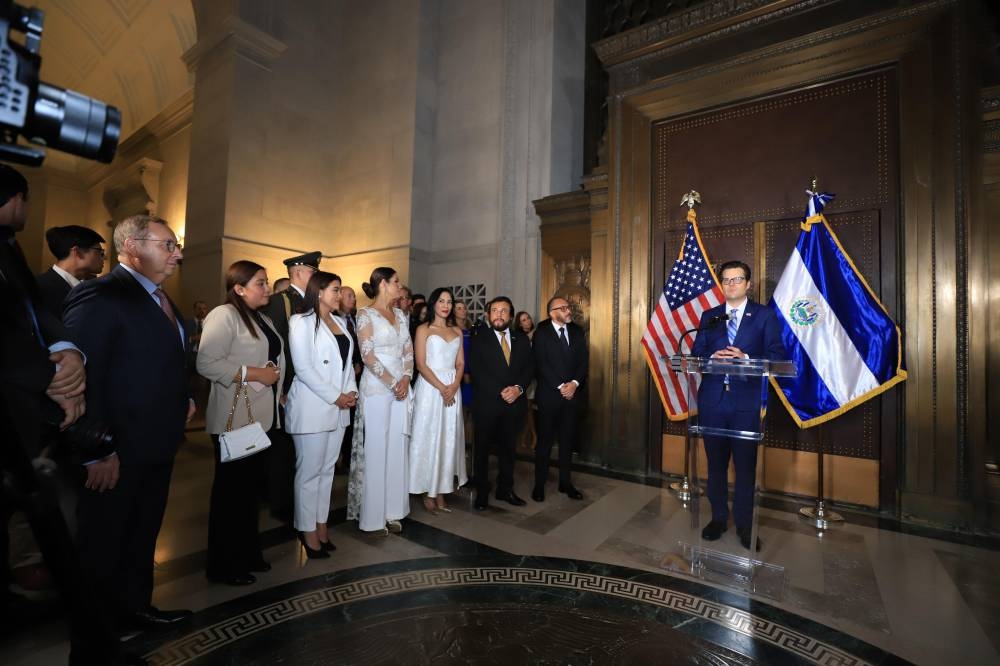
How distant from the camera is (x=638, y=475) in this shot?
445cm

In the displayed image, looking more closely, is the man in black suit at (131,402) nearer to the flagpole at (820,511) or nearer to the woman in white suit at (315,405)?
the woman in white suit at (315,405)

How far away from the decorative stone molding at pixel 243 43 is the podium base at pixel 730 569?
8.08 meters

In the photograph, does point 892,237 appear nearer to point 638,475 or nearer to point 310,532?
point 638,475

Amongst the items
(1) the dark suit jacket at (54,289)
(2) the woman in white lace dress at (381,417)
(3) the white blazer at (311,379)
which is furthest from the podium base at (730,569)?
(1) the dark suit jacket at (54,289)

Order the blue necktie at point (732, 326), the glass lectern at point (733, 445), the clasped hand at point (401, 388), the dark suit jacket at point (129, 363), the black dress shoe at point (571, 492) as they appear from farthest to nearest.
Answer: the black dress shoe at point (571, 492), the blue necktie at point (732, 326), the clasped hand at point (401, 388), the glass lectern at point (733, 445), the dark suit jacket at point (129, 363)

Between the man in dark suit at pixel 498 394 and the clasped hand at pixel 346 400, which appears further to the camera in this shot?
the man in dark suit at pixel 498 394

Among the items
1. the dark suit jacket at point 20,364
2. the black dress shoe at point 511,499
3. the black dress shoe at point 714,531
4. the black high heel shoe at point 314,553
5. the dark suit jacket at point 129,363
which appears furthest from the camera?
the black dress shoe at point 511,499

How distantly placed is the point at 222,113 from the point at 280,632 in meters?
7.14

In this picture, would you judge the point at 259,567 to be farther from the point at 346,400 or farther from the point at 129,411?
Answer: the point at 129,411

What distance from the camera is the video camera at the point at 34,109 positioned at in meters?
0.81

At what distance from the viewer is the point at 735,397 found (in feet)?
8.80

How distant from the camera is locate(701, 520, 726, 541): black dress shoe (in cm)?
285

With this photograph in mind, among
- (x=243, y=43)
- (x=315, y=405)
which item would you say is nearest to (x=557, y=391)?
(x=315, y=405)

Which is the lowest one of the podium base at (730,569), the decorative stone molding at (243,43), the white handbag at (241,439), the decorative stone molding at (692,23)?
the podium base at (730,569)
